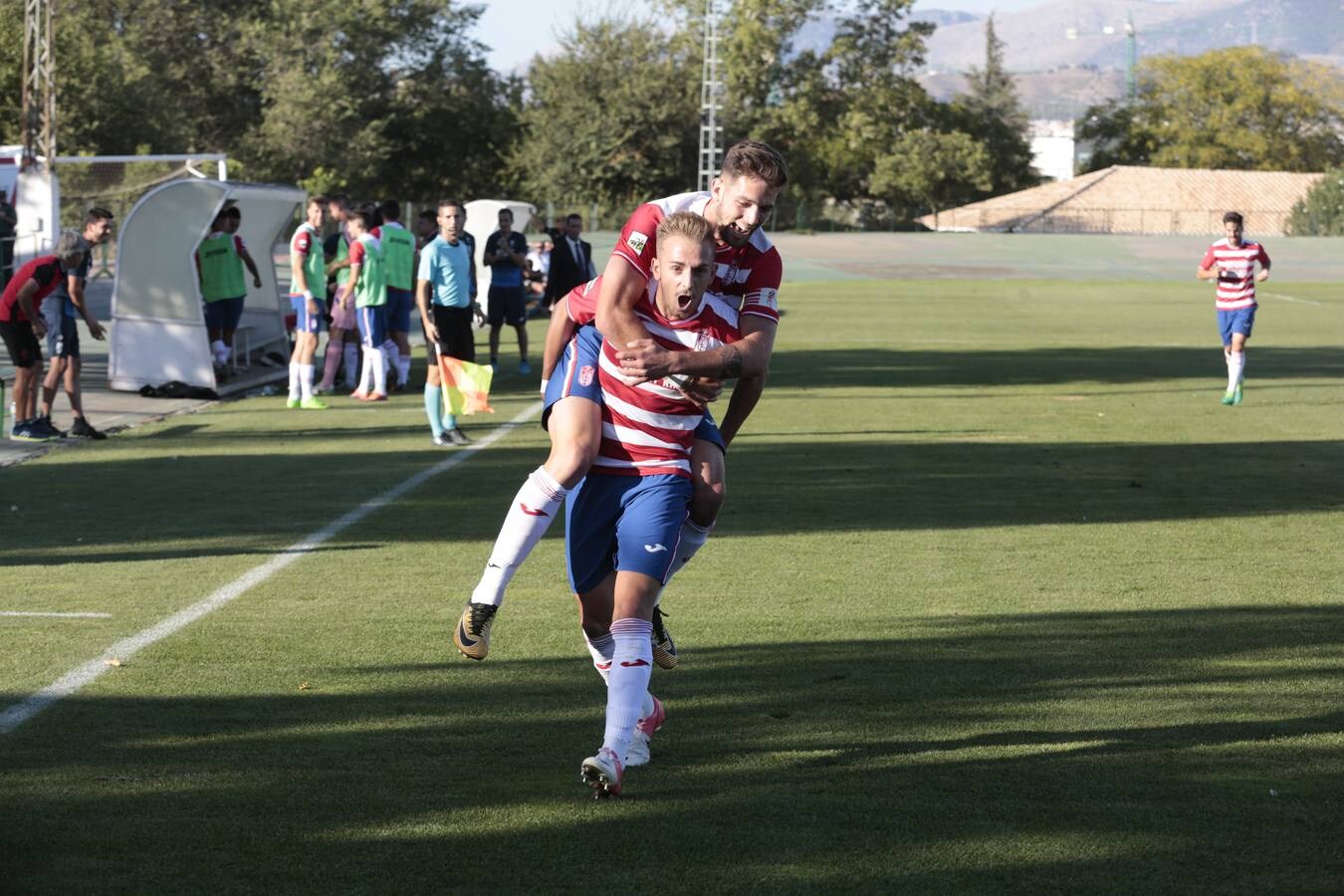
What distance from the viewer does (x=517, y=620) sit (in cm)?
789

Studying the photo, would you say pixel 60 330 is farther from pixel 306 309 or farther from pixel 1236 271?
pixel 1236 271

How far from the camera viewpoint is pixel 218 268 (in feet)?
65.1

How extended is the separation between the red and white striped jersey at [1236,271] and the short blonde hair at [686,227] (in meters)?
15.6

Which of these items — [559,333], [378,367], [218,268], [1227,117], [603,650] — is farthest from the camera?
[1227,117]

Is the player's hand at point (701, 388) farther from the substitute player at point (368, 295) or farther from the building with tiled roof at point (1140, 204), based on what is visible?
the building with tiled roof at point (1140, 204)

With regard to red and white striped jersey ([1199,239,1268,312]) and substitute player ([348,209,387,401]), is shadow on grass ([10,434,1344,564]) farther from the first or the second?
red and white striped jersey ([1199,239,1268,312])

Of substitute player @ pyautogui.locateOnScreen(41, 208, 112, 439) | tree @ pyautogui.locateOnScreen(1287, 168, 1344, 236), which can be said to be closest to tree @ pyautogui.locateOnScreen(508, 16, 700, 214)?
tree @ pyautogui.locateOnScreen(1287, 168, 1344, 236)

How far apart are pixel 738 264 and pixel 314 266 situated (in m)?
13.4

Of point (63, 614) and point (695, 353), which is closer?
point (695, 353)

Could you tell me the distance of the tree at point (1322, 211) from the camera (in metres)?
86.4

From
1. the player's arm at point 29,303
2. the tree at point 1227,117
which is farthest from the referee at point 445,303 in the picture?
the tree at point 1227,117

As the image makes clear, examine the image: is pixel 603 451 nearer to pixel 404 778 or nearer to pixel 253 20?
pixel 404 778

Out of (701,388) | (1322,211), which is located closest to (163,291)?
(701,388)

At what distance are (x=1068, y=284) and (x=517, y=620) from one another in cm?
5067
